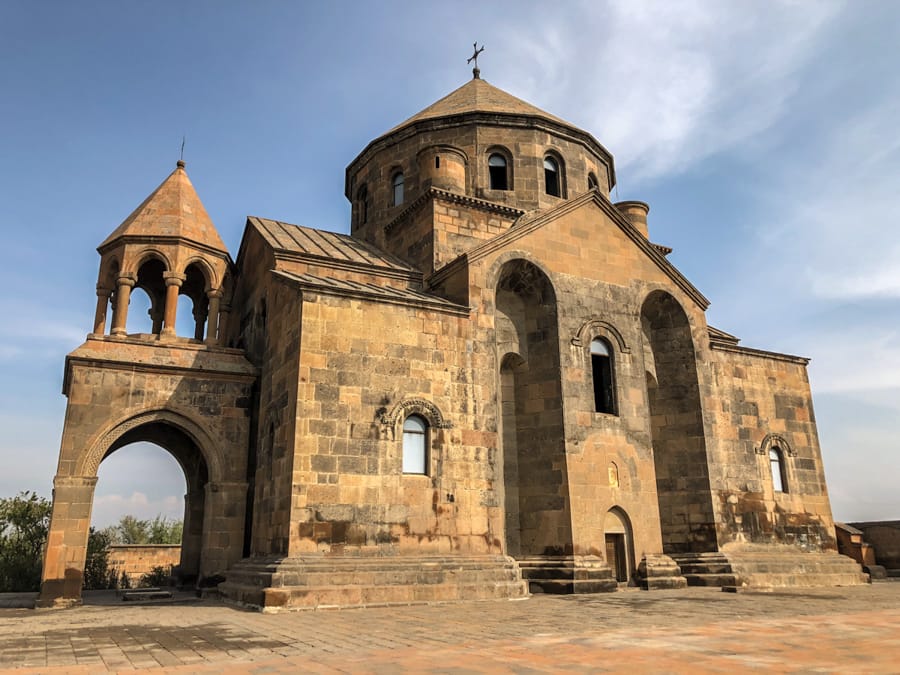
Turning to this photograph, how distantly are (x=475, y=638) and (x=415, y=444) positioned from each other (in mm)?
5642

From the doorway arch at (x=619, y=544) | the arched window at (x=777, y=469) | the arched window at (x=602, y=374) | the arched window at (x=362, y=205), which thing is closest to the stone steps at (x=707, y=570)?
the doorway arch at (x=619, y=544)

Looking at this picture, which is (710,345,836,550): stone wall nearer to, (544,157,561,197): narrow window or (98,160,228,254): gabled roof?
(544,157,561,197): narrow window

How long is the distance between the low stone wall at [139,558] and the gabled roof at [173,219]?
8.86m

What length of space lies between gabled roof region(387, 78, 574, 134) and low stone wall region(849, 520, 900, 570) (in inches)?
577

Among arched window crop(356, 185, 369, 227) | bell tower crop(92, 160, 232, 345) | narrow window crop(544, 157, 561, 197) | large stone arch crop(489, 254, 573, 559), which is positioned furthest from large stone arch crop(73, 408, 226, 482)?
narrow window crop(544, 157, 561, 197)

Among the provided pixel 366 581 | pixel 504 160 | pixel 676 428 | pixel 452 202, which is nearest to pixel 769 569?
pixel 676 428

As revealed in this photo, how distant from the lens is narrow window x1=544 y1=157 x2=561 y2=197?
751 inches

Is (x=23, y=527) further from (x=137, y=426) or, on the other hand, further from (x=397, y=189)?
(x=397, y=189)

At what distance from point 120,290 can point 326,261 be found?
4.61 meters

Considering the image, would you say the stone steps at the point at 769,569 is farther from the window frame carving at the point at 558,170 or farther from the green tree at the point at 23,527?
the green tree at the point at 23,527

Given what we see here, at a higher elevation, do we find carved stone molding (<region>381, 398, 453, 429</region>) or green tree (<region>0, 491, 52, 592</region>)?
carved stone molding (<region>381, 398, 453, 429</region>)

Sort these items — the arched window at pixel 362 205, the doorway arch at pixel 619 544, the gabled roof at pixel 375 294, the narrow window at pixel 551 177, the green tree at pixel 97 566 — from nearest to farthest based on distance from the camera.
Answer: the gabled roof at pixel 375 294, the doorway arch at pixel 619 544, the green tree at pixel 97 566, the narrow window at pixel 551 177, the arched window at pixel 362 205

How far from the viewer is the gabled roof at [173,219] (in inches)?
616

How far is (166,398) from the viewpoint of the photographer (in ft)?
44.5
